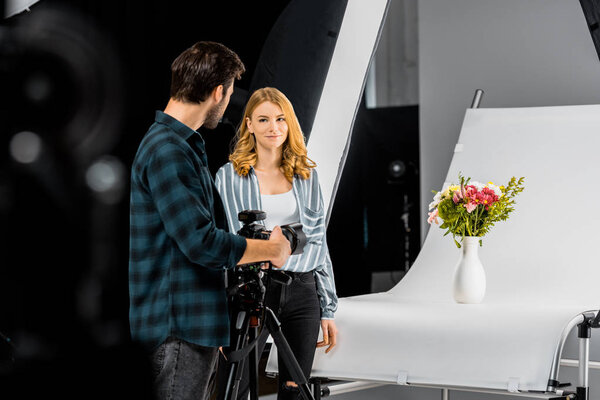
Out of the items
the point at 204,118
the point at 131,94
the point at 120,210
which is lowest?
the point at 120,210

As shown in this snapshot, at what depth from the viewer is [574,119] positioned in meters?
3.21

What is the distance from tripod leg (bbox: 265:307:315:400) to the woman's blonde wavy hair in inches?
17.3

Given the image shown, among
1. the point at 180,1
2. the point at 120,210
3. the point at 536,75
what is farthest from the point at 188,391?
the point at 536,75

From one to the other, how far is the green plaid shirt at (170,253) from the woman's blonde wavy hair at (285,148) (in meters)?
0.65

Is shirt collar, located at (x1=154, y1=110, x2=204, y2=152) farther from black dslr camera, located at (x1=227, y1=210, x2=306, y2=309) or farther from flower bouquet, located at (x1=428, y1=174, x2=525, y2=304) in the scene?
flower bouquet, located at (x1=428, y1=174, x2=525, y2=304)

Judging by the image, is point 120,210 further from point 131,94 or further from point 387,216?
point 387,216

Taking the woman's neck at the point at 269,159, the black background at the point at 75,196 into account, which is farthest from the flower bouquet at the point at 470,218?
the black background at the point at 75,196

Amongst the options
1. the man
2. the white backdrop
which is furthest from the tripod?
the white backdrop

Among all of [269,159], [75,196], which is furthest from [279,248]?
[269,159]

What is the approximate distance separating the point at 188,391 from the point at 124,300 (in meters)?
0.48

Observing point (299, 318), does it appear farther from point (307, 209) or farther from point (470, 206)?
point (470, 206)

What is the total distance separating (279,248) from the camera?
1.27 metres

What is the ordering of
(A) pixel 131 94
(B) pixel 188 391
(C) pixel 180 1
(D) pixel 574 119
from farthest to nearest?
(D) pixel 574 119 < (C) pixel 180 1 < (A) pixel 131 94 < (B) pixel 188 391

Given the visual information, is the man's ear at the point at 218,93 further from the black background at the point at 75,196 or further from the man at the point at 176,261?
the black background at the point at 75,196
